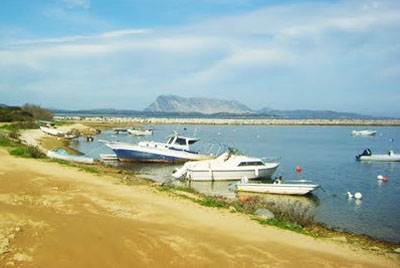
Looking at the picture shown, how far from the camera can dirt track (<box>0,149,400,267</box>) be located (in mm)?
8779

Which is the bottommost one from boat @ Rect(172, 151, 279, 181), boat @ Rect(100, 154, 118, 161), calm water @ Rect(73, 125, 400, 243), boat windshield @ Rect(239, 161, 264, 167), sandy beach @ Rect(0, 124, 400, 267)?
calm water @ Rect(73, 125, 400, 243)

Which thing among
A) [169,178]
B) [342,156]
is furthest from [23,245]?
Answer: [342,156]

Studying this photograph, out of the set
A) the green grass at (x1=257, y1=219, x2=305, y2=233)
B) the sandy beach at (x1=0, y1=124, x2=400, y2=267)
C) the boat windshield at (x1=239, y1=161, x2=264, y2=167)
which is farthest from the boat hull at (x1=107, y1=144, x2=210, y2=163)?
the green grass at (x1=257, y1=219, x2=305, y2=233)

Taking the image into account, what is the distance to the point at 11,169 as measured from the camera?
63.4ft

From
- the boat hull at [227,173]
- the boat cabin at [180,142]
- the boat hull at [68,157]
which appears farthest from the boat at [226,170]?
the boat cabin at [180,142]

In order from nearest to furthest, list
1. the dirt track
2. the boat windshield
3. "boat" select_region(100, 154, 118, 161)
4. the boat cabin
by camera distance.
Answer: the dirt track, the boat windshield, the boat cabin, "boat" select_region(100, 154, 118, 161)

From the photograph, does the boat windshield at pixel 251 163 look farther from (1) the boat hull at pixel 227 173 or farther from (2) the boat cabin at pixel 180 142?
(2) the boat cabin at pixel 180 142

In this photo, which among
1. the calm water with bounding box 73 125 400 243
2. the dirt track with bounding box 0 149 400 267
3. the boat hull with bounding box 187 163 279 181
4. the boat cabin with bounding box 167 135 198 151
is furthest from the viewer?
the boat cabin with bounding box 167 135 198 151

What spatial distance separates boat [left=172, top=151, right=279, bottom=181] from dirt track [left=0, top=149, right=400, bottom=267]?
1269cm

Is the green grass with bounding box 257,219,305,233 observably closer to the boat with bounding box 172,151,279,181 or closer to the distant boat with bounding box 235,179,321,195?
the distant boat with bounding box 235,179,321,195

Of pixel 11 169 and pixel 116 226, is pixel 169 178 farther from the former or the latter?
pixel 116 226

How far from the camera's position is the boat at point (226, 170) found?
28156mm

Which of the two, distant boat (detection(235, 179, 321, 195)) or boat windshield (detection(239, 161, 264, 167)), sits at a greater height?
boat windshield (detection(239, 161, 264, 167))

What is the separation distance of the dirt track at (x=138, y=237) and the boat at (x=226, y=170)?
12.7 m
